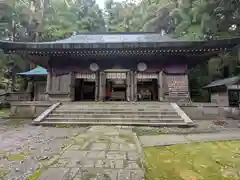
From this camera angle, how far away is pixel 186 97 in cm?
896

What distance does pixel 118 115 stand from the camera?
6543mm

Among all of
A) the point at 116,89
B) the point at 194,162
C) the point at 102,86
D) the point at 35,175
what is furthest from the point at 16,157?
the point at 116,89

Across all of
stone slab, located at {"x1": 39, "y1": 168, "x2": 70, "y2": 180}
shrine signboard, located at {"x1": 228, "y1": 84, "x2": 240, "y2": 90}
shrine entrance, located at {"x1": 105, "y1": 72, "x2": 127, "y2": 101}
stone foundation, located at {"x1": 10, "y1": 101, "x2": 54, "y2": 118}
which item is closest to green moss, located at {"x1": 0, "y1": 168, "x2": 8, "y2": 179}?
stone slab, located at {"x1": 39, "y1": 168, "x2": 70, "y2": 180}

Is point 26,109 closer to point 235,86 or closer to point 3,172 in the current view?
point 3,172

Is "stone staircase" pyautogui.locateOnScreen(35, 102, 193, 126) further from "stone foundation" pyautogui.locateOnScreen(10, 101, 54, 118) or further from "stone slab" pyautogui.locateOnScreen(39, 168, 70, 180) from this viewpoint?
"stone slab" pyautogui.locateOnScreen(39, 168, 70, 180)

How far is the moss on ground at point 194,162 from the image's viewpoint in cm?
208

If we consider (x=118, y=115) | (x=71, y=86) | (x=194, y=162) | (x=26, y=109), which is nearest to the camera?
(x=194, y=162)

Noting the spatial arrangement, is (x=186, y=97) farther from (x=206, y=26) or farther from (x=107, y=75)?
(x=206, y=26)

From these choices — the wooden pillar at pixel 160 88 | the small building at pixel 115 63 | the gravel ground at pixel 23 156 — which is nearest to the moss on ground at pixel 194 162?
the gravel ground at pixel 23 156

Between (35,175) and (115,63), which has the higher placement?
(115,63)

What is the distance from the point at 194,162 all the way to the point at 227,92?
12084 millimetres

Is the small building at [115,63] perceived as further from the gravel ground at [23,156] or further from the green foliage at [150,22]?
the gravel ground at [23,156]

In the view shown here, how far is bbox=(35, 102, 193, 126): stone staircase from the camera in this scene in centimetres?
591

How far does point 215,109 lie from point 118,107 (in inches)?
181
